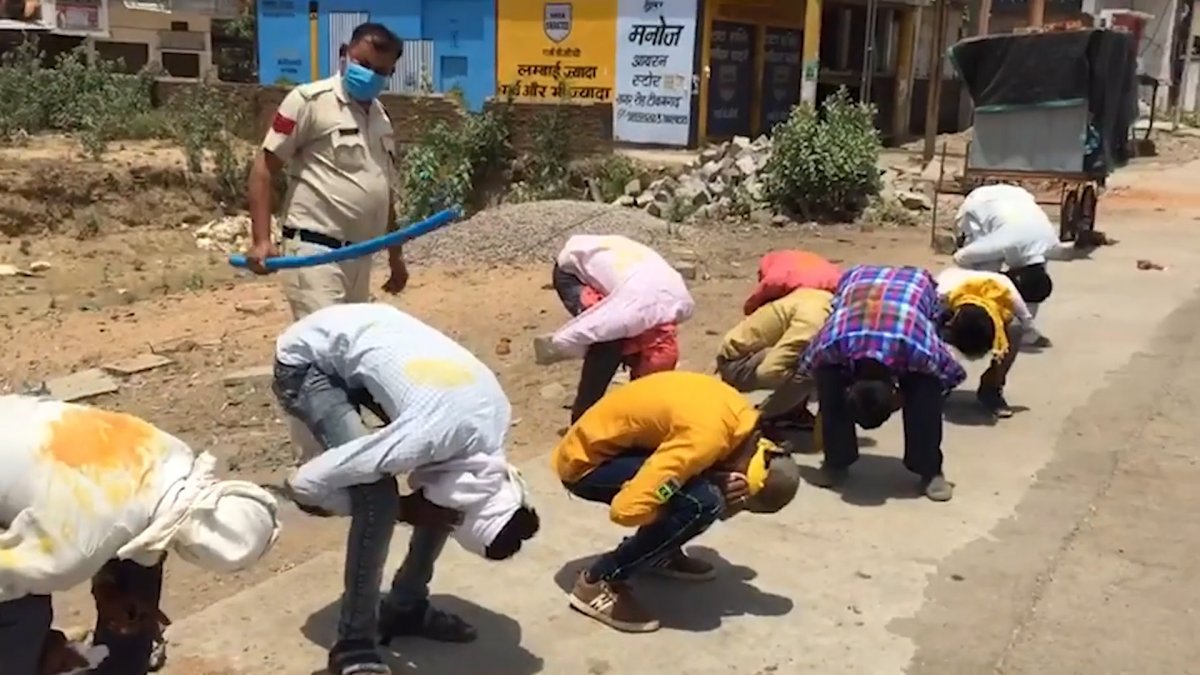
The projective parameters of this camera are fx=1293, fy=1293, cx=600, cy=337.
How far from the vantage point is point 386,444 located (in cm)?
314

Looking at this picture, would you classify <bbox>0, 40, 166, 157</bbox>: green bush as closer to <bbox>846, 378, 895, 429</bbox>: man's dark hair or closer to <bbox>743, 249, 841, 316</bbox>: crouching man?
<bbox>743, 249, 841, 316</bbox>: crouching man

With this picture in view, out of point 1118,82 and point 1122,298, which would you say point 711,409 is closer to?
point 1122,298

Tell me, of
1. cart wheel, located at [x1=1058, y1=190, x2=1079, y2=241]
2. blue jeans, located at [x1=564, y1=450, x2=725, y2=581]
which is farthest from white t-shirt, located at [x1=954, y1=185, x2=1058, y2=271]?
cart wheel, located at [x1=1058, y1=190, x2=1079, y2=241]

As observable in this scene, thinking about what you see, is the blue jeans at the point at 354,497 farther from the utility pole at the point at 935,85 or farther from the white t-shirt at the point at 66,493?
the utility pole at the point at 935,85

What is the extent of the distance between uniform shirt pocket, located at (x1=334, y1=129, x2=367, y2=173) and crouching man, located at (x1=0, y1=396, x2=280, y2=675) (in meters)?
2.72

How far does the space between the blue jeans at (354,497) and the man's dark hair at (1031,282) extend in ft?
16.0

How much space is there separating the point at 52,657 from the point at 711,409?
1788mm

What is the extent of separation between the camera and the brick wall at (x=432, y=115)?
52.7ft

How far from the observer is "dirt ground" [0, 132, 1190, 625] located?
21.2ft

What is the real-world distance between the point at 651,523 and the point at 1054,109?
1019 cm

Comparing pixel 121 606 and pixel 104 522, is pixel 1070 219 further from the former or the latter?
pixel 104 522

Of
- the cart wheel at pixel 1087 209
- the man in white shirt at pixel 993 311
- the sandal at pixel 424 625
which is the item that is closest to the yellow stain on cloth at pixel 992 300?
the man in white shirt at pixel 993 311

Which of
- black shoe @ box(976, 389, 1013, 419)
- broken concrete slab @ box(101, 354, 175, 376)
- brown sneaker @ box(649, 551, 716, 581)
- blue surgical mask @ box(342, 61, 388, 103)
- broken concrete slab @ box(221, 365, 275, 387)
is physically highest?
blue surgical mask @ box(342, 61, 388, 103)

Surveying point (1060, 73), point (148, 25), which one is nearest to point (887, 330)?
point (1060, 73)
